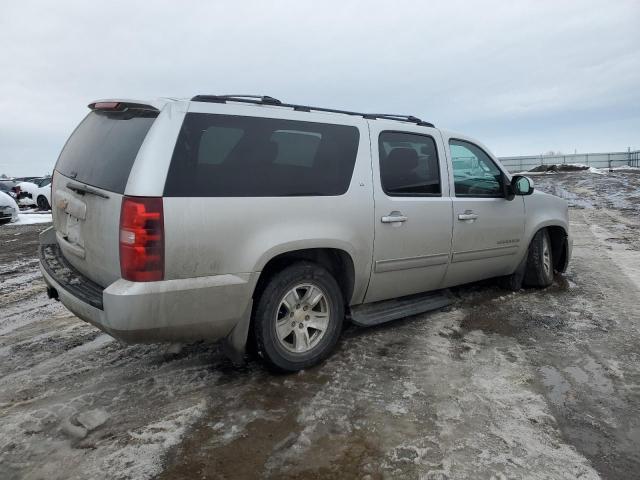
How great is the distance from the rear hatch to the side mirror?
3.60m

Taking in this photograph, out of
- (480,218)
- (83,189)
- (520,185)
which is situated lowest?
(480,218)

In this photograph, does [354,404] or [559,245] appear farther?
[559,245]

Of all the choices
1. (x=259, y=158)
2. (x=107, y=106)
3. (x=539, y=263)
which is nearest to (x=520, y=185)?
(x=539, y=263)

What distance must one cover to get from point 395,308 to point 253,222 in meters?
1.66

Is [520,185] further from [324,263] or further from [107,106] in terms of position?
[107,106]

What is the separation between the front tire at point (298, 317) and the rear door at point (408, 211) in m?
0.48

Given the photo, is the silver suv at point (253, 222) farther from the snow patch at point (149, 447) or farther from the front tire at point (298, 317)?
the snow patch at point (149, 447)

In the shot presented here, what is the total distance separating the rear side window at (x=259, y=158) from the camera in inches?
115

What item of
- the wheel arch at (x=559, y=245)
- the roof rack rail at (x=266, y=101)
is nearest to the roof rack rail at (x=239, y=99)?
the roof rack rail at (x=266, y=101)

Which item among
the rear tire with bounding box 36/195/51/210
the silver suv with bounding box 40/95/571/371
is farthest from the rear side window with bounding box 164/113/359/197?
the rear tire with bounding box 36/195/51/210

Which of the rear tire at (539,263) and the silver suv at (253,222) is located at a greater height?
the silver suv at (253,222)

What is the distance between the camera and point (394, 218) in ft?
12.6

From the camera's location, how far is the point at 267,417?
2889 millimetres

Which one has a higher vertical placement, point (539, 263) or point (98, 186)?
point (98, 186)
